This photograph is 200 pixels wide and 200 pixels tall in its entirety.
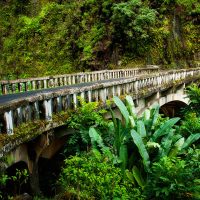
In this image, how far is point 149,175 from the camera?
8258 millimetres

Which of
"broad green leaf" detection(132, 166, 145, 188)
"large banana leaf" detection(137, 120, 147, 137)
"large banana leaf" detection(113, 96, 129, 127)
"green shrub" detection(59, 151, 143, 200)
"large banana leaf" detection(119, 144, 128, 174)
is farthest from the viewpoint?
"large banana leaf" detection(113, 96, 129, 127)

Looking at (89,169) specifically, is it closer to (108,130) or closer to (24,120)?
(24,120)

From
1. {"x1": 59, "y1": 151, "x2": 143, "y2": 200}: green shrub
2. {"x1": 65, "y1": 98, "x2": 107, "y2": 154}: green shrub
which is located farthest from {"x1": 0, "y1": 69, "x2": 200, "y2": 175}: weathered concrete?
{"x1": 59, "y1": 151, "x2": 143, "y2": 200}: green shrub

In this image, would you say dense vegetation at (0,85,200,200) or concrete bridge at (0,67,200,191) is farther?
dense vegetation at (0,85,200,200)

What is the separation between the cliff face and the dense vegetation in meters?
16.1

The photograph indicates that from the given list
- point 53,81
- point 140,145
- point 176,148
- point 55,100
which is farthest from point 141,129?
point 53,81

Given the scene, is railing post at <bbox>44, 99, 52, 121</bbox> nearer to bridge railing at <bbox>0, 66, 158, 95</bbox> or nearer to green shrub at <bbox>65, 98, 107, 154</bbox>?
green shrub at <bbox>65, 98, 107, 154</bbox>

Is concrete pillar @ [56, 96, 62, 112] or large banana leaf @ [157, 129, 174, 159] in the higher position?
concrete pillar @ [56, 96, 62, 112]

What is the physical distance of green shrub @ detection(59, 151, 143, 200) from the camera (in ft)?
22.3

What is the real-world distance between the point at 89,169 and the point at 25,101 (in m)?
1.75

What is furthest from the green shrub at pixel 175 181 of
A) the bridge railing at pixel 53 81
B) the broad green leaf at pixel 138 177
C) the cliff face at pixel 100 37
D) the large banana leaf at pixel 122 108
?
the cliff face at pixel 100 37

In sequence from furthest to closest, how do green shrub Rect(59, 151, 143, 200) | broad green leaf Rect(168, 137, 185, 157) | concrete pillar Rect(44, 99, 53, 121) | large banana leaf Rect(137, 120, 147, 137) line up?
large banana leaf Rect(137, 120, 147, 137) < broad green leaf Rect(168, 137, 185, 157) < concrete pillar Rect(44, 99, 53, 121) < green shrub Rect(59, 151, 143, 200)

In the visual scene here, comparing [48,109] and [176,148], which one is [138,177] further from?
[48,109]

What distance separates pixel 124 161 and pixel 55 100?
2145mm
